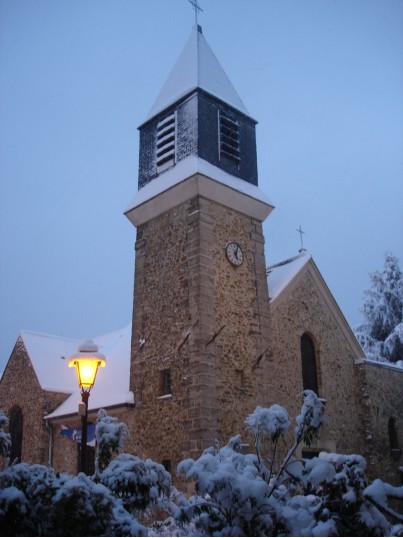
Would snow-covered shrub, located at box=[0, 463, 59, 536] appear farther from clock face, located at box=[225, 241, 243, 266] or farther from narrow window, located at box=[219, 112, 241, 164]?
narrow window, located at box=[219, 112, 241, 164]

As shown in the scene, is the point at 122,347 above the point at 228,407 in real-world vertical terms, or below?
above

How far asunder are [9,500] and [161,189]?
10.6 m

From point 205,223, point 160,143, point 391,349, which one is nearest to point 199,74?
point 160,143

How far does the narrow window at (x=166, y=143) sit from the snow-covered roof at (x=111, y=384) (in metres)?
6.01

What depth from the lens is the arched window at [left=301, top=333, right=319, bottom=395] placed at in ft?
47.2

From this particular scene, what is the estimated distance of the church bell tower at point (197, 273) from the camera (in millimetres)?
11719

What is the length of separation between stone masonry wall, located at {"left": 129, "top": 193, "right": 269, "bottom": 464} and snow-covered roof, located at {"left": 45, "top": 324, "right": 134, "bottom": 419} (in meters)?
0.84

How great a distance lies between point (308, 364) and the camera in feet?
48.0

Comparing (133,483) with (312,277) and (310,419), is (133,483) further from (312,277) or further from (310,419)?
(312,277)

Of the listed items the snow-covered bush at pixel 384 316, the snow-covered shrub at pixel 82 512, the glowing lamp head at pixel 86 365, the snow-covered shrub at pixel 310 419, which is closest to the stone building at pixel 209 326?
the glowing lamp head at pixel 86 365

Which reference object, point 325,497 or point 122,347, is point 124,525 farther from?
point 122,347

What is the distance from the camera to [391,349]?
2600cm

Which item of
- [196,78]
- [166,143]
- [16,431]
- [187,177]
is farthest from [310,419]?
[16,431]

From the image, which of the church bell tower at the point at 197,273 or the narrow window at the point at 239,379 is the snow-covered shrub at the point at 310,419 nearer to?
the church bell tower at the point at 197,273
